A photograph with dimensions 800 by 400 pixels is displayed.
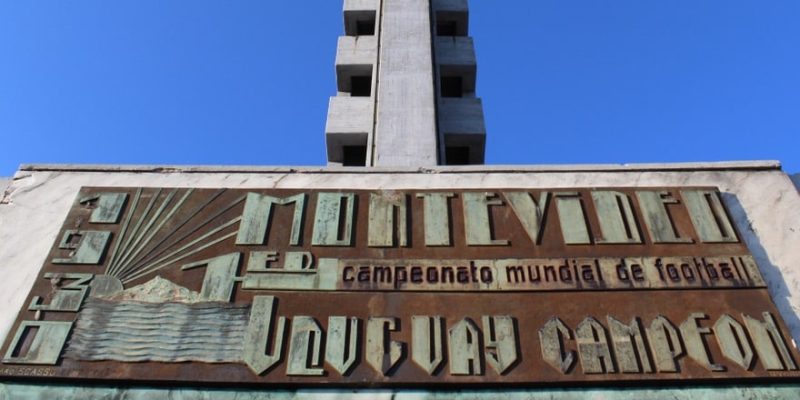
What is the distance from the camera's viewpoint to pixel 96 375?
16.3ft

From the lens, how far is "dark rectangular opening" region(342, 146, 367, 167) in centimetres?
1116

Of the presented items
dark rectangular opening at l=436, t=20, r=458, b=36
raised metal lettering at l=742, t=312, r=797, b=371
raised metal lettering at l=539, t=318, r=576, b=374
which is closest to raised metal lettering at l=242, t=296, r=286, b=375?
raised metal lettering at l=539, t=318, r=576, b=374

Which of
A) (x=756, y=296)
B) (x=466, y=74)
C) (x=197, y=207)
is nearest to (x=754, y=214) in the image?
(x=756, y=296)

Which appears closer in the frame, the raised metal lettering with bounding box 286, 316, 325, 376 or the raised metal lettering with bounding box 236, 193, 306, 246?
the raised metal lettering with bounding box 286, 316, 325, 376

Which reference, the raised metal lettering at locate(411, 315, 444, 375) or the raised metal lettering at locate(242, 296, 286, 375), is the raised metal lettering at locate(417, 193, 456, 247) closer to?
the raised metal lettering at locate(411, 315, 444, 375)

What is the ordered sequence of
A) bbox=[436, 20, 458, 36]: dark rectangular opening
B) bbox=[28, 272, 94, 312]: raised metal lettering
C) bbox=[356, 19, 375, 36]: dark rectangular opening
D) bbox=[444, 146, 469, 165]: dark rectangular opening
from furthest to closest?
bbox=[436, 20, 458, 36]: dark rectangular opening, bbox=[356, 19, 375, 36]: dark rectangular opening, bbox=[444, 146, 469, 165]: dark rectangular opening, bbox=[28, 272, 94, 312]: raised metal lettering

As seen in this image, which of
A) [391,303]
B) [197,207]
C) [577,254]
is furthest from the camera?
[197,207]

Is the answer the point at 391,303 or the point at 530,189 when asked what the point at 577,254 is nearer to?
the point at 530,189

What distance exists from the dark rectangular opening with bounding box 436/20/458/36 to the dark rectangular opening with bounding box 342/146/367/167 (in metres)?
4.44

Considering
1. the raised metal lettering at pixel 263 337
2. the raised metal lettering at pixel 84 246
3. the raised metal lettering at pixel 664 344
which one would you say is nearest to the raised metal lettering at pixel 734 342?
the raised metal lettering at pixel 664 344

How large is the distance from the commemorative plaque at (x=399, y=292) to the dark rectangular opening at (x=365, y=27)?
7773 millimetres

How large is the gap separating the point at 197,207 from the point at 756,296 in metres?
5.22

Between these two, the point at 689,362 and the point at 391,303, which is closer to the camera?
the point at 689,362

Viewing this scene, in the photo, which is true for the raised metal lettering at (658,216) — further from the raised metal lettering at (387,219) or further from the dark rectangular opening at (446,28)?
the dark rectangular opening at (446,28)
